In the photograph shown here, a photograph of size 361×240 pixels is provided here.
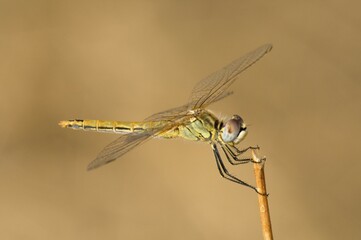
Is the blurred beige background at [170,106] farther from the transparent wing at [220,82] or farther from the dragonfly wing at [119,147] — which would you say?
the dragonfly wing at [119,147]

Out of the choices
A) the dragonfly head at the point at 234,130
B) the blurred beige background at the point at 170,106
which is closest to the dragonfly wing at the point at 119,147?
the dragonfly head at the point at 234,130

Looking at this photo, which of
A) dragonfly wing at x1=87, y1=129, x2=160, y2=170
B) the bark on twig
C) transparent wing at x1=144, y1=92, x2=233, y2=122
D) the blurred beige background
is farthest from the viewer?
the blurred beige background

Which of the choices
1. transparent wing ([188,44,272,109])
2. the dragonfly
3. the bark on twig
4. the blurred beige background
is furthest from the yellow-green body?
the bark on twig

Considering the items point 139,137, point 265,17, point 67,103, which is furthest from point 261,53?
point 67,103

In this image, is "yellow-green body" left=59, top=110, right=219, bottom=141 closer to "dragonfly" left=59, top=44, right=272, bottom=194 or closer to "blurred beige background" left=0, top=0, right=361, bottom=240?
"dragonfly" left=59, top=44, right=272, bottom=194

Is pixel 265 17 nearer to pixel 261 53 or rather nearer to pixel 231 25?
pixel 231 25

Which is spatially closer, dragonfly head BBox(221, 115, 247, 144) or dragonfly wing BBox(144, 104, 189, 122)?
dragonfly head BBox(221, 115, 247, 144)
